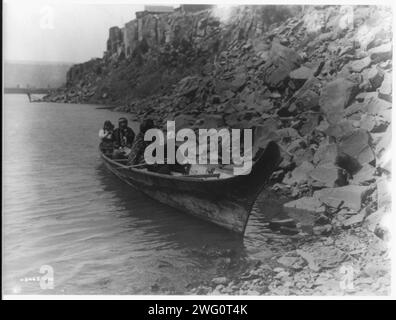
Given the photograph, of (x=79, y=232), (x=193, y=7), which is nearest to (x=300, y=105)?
(x=193, y=7)

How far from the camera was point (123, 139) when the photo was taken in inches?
346

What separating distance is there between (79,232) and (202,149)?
2.32 metres

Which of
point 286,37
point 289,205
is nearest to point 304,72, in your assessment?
point 286,37

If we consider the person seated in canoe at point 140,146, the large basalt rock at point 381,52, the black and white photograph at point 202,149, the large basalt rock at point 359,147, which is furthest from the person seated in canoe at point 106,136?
the large basalt rock at point 381,52

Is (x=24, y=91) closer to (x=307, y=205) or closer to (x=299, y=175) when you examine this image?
(x=299, y=175)

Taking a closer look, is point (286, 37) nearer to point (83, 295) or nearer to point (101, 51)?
point (101, 51)

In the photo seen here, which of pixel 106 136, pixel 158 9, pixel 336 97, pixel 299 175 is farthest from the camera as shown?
pixel 106 136

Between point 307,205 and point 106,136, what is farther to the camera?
point 106,136

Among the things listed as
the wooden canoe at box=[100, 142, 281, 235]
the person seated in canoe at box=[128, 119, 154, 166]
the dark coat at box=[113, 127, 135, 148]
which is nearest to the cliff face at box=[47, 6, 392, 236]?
the person seated in canoe at box=[128, 119, 154, 166]

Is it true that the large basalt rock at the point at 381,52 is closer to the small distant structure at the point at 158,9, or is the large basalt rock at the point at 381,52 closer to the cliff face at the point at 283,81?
the cliff face at the point at 283,81

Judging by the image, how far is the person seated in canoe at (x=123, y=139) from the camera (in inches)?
331

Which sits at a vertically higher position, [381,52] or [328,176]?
[381,52]

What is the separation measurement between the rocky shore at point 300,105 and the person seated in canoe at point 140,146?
231mm
